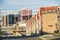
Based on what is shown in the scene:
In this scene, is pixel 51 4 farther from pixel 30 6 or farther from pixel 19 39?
pixel 19 39

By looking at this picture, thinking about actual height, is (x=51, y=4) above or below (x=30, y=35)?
above

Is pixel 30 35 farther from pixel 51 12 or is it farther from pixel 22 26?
pixel 51 12

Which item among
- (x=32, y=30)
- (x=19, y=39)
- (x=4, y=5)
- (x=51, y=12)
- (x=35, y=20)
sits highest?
(x=4, y=5)

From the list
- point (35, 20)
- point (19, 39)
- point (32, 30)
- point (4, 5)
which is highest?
point (4, 5)

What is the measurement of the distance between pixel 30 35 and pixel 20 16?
41 cm

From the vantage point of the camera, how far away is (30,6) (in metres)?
2.25

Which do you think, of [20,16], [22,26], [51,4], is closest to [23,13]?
[20,16]

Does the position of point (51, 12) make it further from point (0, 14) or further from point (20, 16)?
point (0, 14)

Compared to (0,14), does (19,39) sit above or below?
below

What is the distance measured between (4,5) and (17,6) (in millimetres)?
253

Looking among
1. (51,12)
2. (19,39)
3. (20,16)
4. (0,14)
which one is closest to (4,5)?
(0,14)

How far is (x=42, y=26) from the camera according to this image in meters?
2.18

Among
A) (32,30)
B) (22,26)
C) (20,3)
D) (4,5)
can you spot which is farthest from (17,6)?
(32,30)

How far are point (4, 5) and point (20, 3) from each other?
1.03ft
